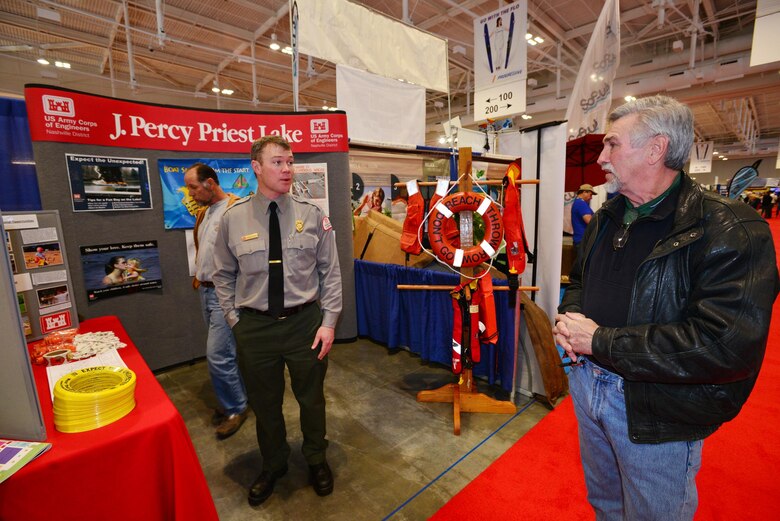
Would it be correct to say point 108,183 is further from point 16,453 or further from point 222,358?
point 16,453

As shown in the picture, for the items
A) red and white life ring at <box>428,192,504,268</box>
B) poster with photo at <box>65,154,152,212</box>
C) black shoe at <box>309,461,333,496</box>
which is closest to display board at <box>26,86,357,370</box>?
poster with photo at <box>65,154,152,212</box>

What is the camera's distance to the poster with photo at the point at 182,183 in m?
3.36

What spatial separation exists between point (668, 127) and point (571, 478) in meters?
1.94

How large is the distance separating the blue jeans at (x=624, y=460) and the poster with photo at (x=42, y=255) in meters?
2.42

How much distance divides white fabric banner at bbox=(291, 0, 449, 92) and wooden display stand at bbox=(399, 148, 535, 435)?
214 centimetres

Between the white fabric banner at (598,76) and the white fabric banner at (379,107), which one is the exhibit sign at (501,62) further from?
the white fabric banner at (379,107)

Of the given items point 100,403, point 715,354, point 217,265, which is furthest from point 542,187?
point 100,403

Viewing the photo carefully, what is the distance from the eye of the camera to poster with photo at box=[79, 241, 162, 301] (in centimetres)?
309

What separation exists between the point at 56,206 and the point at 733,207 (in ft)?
13.2

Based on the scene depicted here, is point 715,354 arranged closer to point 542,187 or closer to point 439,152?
point 542,187

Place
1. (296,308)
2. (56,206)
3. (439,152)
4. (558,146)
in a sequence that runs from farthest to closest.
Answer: (439,152), (56,206), (558,146), (296,308)

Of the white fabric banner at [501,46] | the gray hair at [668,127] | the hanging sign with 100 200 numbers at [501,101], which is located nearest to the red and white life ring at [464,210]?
the gray hair at [668,127]

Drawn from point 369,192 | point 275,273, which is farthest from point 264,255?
point 369,192

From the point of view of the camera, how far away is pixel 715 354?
87 centimetres
